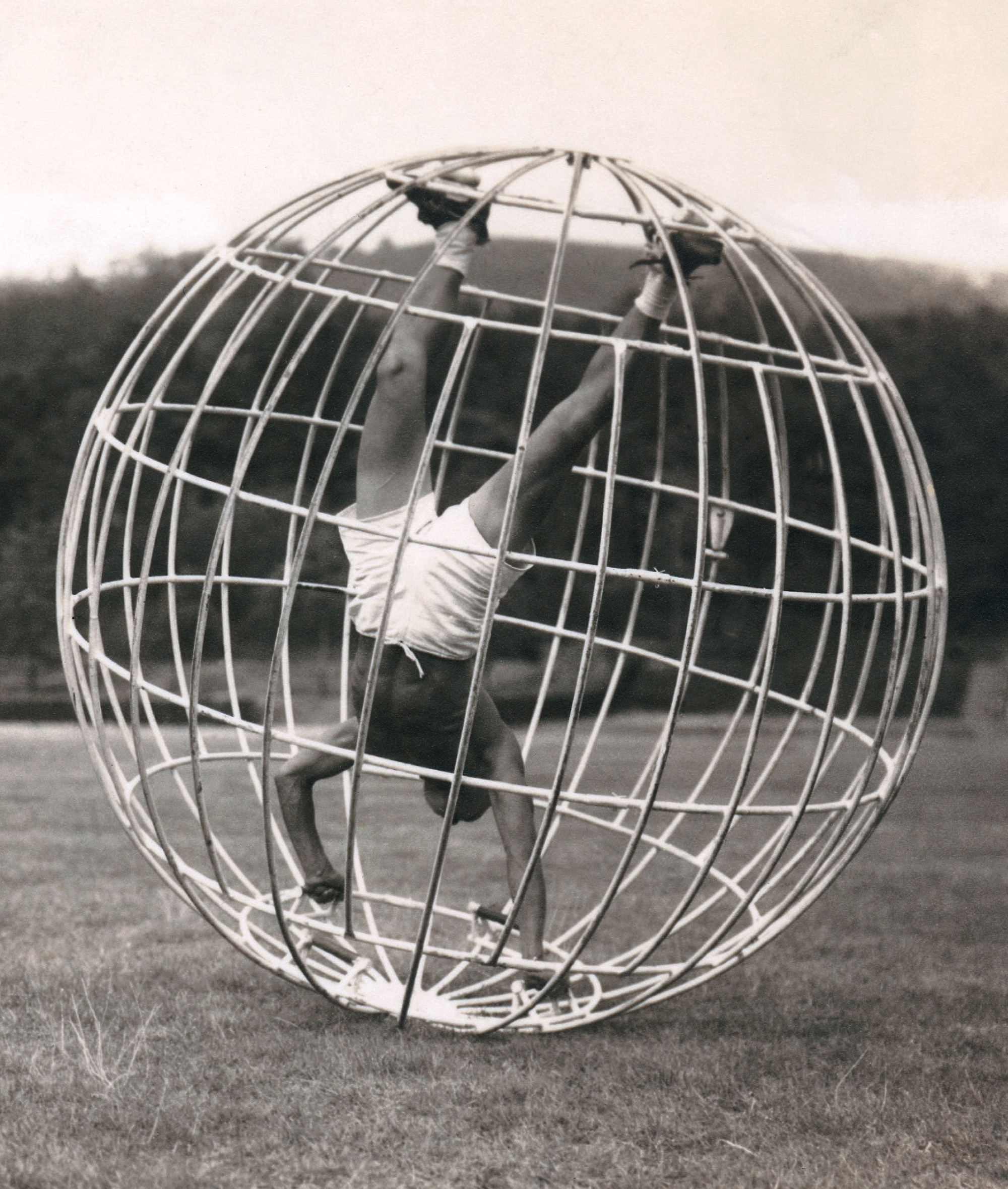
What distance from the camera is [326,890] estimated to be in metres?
2.93

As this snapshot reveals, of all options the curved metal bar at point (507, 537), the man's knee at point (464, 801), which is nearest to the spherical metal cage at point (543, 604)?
the curved metal bar at point (507, 537)

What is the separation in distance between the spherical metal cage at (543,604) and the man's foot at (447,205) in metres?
0.06

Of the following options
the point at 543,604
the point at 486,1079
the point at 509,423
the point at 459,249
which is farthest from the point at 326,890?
the point at 543,604

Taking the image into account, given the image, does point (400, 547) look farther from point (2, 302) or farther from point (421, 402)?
point (2, 302)

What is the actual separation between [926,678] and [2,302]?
1268cm

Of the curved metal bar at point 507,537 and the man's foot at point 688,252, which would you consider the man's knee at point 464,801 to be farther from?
the man's foot at point 688,252

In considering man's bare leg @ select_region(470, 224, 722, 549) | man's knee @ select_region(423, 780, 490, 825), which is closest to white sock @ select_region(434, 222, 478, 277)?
man's bare leg @ select_region(470, 224, 722, 549)

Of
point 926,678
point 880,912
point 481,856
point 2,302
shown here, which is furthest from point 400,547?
point 2,302

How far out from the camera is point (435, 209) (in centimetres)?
270

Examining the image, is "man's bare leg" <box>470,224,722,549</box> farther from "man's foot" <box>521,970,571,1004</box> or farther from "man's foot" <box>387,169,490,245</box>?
"man's foot" <box>521,970,571,1004</box>

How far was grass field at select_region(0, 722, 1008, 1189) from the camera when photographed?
2.38 meters

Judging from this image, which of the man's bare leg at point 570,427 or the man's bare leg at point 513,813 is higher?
the man's bare leg at point 570,427

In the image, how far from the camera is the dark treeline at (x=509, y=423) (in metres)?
11.6

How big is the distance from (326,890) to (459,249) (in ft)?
4.53
